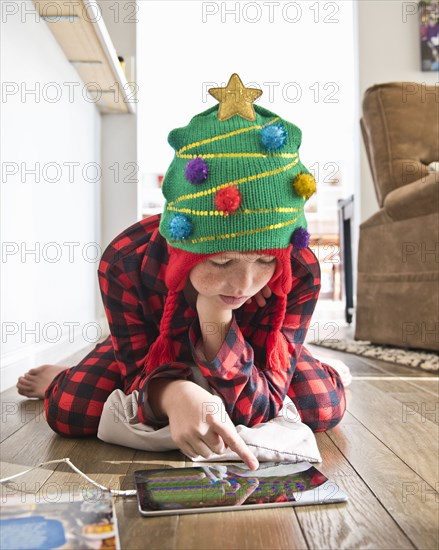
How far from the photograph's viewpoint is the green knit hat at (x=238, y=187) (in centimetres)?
82

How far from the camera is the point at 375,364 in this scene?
2021mm

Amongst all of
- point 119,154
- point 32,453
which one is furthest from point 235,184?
point 119,154

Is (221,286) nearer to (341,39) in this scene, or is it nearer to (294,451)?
(294,451)

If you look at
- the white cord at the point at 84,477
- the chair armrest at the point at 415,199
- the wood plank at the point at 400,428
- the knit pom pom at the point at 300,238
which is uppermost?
the chair armrest at the point at 415,199

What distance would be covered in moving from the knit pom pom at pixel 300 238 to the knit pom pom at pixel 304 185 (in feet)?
0.17

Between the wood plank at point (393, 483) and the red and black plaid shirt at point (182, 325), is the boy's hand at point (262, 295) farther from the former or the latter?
the wood plank at point (393, 483)

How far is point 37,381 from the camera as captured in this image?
54.3 inches

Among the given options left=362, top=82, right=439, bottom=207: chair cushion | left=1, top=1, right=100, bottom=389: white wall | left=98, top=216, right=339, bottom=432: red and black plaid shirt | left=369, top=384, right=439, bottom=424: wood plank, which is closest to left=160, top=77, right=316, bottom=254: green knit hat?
left=98, top=216, right=339, bottom=432: red and black plaid shirt

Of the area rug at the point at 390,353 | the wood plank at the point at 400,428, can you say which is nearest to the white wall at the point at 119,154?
the area rug at the point at 390,353

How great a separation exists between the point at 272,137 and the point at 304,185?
0.25ft

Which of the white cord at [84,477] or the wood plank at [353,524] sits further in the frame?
the white cord at [84,477]

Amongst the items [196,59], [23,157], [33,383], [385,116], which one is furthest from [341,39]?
[33,383]

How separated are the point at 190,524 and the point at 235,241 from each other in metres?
0.35

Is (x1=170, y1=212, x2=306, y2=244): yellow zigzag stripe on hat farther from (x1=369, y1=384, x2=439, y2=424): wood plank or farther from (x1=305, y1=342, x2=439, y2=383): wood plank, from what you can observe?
(x1=305, y1=342, x2=439, y2=383): wood plank
